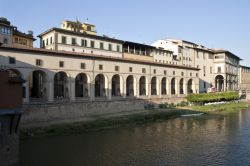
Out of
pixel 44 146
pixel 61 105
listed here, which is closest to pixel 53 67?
pixel 61 105

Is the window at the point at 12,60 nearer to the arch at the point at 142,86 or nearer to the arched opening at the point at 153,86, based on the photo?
the arch at the point at 142,86

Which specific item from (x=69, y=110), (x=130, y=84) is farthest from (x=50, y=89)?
(x=130, y=84)

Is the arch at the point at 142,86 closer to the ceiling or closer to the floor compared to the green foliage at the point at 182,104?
closer to the ceiling

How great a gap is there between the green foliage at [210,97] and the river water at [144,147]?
26825 mm

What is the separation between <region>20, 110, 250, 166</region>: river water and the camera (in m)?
24.2

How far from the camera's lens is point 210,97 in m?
69.7

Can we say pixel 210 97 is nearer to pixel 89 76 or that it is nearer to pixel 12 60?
pixel 89 76

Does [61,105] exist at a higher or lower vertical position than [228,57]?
lower

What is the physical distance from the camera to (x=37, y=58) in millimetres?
39906

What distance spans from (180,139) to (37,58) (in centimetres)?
2336

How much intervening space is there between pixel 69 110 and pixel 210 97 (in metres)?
40.9

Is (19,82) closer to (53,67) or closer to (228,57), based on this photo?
(53,67)

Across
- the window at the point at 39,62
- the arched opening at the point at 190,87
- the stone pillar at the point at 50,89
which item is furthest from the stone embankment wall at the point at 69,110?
the arched opening at the point at 190,87

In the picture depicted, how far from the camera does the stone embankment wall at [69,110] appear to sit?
37.7m
